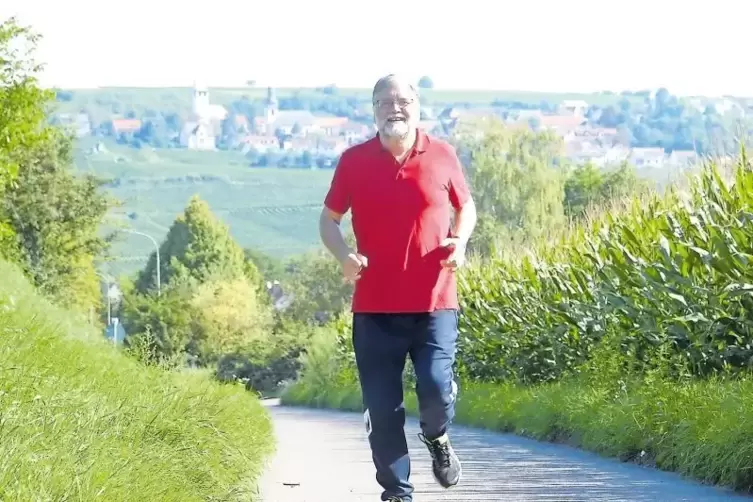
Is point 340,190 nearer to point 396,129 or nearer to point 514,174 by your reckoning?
point 396,129

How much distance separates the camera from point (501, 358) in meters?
29.2

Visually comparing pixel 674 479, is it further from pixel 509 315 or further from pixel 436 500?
pixel 509 315

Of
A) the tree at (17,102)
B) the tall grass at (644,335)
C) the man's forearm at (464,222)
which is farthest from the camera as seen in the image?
the tree at (17,102)

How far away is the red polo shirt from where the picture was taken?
8.09 meters

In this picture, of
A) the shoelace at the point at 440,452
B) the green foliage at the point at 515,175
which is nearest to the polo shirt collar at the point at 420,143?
the shoelace at the point at 440,452

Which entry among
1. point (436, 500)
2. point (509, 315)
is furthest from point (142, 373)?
point (509, 315)

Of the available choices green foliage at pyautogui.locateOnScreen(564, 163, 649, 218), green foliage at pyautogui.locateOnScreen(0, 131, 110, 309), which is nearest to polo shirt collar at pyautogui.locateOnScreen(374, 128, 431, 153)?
green foliage at pyautogui.locateOnScreen(0, 131, 110, 309)

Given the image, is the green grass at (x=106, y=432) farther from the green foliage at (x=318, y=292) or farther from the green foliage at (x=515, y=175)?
the green foliage at (x=318, y=292)

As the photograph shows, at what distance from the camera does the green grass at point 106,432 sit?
22.3 feet

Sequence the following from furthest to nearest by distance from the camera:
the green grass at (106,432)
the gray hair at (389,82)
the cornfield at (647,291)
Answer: the cornfield at (647,291)
the gray hair at (389,82)
the green grass at (106,432)

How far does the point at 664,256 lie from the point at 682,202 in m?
2.29

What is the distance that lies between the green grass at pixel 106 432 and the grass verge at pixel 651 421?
117 inches

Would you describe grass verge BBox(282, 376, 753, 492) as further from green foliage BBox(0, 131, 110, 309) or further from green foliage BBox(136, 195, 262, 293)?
green foliage BBox(136, 195, 262, 293)

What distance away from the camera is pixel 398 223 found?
806 centimetres
